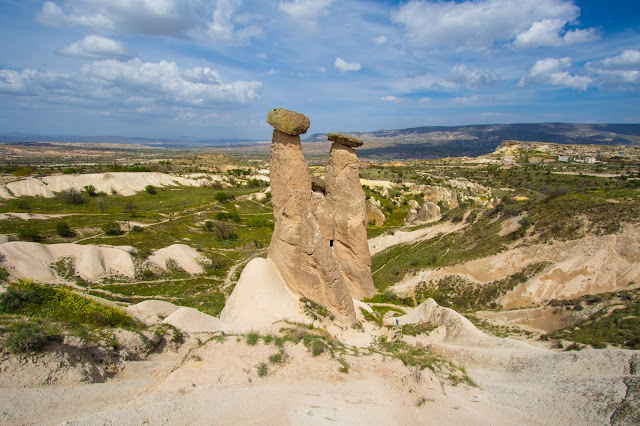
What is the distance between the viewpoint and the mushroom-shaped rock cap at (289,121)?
14617 mm

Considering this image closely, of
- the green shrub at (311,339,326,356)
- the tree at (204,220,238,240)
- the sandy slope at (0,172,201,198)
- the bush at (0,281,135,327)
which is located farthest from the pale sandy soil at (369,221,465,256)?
the sandy slope at (0,172,201,198)

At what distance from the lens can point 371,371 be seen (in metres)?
9.82

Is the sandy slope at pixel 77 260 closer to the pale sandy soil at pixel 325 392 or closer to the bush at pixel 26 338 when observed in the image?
the bush at pixel 26 338

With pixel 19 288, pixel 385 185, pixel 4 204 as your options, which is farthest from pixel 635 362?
pixel 4 204

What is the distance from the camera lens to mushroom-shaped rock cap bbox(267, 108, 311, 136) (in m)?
14.6

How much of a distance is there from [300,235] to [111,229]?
34085mm

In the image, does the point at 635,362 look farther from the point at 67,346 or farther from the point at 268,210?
the point at 268,210

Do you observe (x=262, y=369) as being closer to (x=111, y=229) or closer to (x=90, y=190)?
(x=111, y=229)

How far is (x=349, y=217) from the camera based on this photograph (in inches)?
806

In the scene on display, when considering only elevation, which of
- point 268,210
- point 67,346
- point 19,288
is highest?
point 19,288

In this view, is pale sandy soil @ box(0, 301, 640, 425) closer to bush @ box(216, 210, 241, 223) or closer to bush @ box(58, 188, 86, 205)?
bush @ box(216, 210, 241, 223)

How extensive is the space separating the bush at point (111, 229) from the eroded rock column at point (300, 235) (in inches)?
1285

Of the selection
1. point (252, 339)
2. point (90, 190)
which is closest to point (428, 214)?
point (252, 339)

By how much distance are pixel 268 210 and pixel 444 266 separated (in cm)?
4678
